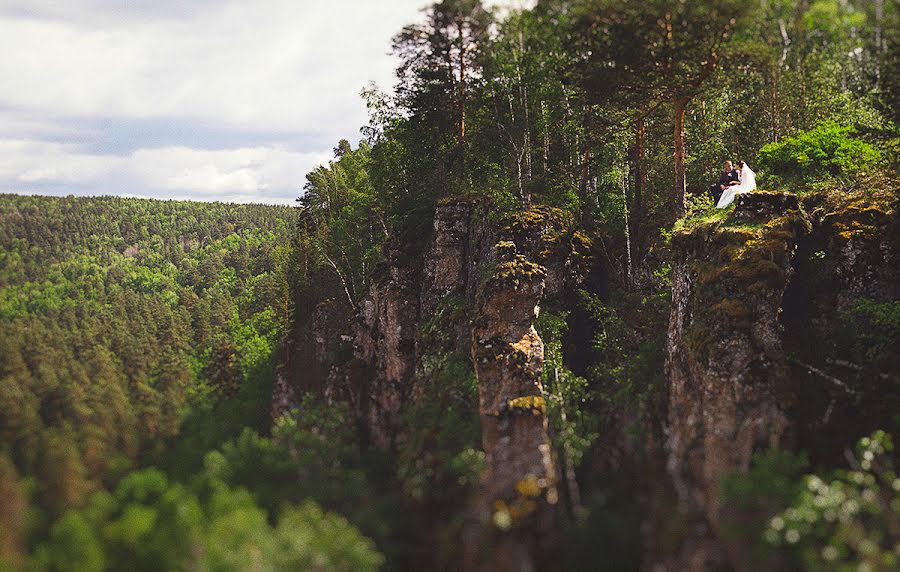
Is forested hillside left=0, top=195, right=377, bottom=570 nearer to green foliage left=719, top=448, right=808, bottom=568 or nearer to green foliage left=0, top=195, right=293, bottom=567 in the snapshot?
green foliage left=0, top=195, right=293, bottom=567

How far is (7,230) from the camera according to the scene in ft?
77.4

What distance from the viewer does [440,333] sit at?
29578 millimetres

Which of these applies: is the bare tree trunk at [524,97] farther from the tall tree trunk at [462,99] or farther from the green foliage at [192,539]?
the green foliage at [192,539]

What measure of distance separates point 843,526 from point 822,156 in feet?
61.8

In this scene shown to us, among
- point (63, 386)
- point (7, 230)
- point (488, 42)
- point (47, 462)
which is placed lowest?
point (47, 462)

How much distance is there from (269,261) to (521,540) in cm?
4620

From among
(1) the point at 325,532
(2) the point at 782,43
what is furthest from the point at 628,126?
(1) the point at 325,532

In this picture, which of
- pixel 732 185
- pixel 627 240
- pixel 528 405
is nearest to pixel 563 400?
pixel 528 405

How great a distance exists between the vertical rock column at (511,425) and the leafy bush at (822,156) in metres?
13.2

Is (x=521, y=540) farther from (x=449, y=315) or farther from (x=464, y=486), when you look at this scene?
(x=449, y=315)

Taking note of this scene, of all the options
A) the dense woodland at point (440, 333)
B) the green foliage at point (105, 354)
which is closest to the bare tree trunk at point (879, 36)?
the dense woodland at point (440, 333)

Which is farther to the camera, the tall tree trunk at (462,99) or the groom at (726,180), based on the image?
the tall tree trunk at (462,99)

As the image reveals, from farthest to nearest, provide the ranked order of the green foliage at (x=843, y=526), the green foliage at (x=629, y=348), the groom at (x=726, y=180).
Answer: the groom at (x=726, y=180) → the green foliage at (x=629, y=348) → the green foliage at (x=843, y=526)

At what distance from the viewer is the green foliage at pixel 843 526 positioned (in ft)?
40.1
